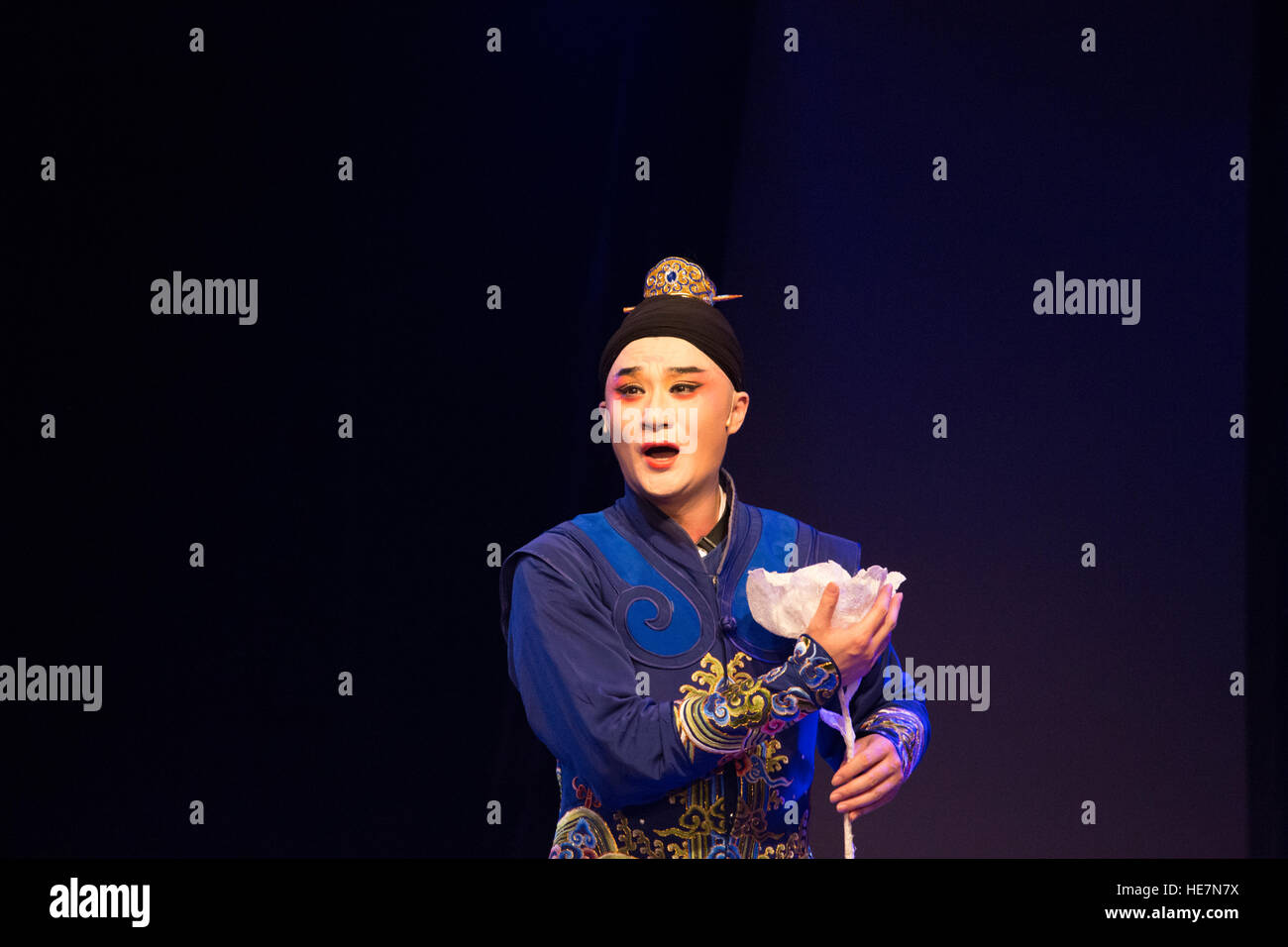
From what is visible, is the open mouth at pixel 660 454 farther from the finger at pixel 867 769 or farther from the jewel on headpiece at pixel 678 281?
the finger at pixel 867 769

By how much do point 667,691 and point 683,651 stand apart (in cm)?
8

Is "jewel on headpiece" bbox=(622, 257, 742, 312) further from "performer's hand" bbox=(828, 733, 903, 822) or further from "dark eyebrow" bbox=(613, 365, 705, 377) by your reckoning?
"performer's hand" bbox=(828, 733, 903, 822)

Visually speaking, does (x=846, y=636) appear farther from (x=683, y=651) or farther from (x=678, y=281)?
(x=678, y=281)

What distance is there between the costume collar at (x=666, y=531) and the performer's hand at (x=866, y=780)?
457 millimetres

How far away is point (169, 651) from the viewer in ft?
11.1

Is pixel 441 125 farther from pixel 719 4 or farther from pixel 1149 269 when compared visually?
pixel 1149 269

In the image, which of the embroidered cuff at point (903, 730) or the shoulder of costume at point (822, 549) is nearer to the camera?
the embroidered cuff at point (903, 730)

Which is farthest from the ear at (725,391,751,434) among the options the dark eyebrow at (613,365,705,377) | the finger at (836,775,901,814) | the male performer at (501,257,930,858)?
the finger at (836,775,901,814)

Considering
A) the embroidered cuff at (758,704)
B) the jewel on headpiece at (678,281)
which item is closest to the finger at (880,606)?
the embroidered cuff at (758,704)

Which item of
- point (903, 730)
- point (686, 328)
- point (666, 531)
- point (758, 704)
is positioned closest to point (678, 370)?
point (686, 328)

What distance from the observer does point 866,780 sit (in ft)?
7.78

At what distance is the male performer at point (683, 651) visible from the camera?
2275mm

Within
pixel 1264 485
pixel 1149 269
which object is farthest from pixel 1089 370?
pixel 1264 485

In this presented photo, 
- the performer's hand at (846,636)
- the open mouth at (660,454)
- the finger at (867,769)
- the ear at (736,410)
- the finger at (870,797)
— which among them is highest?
the ear at (736,410)
